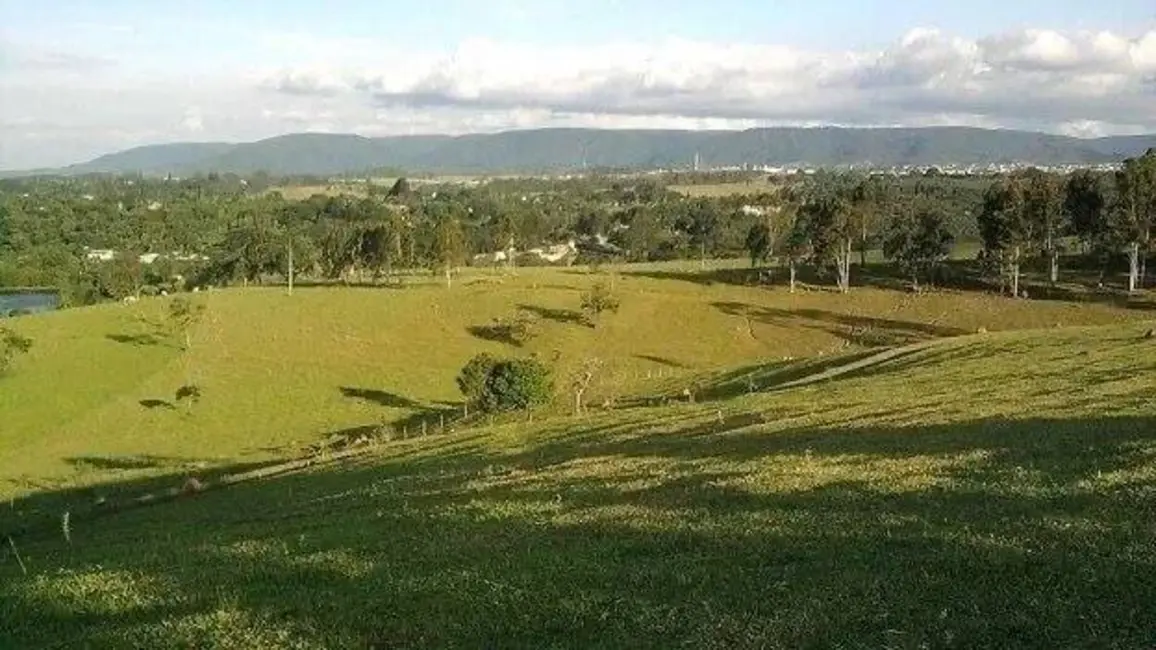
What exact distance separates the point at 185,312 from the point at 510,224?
82074 millimetres

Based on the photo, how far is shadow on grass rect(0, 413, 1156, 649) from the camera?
13734 mm

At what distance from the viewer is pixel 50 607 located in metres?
19.7

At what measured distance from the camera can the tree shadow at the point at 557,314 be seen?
115562 millimetres

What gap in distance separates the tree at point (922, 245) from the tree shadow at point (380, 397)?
72.9 m

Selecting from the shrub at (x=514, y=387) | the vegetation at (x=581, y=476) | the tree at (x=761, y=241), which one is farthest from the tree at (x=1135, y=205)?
the shrub at (x=514, y=387)

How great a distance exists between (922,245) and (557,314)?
1959 inches

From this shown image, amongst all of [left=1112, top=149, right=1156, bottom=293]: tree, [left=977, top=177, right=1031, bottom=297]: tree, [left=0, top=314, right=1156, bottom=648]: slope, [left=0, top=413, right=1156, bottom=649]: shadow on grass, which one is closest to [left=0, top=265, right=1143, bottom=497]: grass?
[left=977, top=177, right=1031, bottom=297]: tree

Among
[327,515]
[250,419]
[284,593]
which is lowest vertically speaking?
[250,419]

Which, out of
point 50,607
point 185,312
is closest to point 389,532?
point 50,607

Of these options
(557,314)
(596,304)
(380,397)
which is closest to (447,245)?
(557,314)

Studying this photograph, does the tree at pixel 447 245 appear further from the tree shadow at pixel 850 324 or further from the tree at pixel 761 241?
the tree at pixel 761 241

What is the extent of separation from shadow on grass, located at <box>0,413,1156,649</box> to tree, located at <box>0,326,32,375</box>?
68.3 meters

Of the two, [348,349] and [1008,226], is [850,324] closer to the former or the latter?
[1008,226]

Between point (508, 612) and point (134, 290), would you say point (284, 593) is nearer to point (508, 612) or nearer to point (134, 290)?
point (508, 612)
